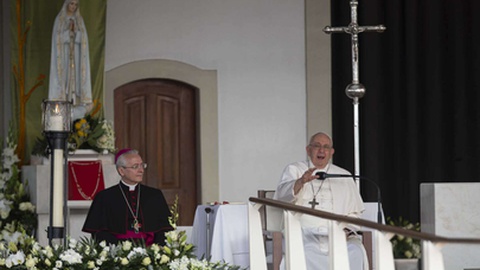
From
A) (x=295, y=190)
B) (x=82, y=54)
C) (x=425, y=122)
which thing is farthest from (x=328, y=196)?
(x=425, y=122)

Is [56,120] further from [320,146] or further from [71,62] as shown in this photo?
[71,62]

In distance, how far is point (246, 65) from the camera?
1093 centimetres

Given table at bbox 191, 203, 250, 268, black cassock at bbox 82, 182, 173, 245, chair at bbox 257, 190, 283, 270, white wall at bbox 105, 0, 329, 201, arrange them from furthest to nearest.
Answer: white wall at bbox 105, 0, 329, 201
table at bbox 191, 203, 250, 268
chair at bbox 257, 190, 283, 270
black cassock at bbox 82, 182, 173, 245

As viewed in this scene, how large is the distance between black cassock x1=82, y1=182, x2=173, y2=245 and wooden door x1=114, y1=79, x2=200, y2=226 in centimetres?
400

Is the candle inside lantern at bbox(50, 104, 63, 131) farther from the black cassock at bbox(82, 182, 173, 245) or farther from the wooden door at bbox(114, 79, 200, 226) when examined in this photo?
the wooden door at bbox(114, 79, 200, 226)

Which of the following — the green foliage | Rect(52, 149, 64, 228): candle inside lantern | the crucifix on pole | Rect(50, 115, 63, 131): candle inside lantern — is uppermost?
the crucifix on pole

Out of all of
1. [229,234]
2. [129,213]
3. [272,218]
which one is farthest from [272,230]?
[129,213]

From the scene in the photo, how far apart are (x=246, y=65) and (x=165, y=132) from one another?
1122mm

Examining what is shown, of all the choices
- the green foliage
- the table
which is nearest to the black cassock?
the table

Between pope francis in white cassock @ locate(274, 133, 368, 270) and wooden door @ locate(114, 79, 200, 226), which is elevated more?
wooden door @ locate(114, 79, 200, 226)

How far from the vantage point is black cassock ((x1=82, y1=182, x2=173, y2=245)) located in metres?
6.71

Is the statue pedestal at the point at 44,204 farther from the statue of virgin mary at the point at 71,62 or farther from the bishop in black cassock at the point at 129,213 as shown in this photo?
the bishop in black cassock at the point at 129,213

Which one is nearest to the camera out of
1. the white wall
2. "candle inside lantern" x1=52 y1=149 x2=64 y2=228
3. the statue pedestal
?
"candle inside lantern" x1=52 y1=149 x2=64 y2=228

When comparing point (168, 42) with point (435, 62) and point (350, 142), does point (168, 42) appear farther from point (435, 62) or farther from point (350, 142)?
point (435, 62)
